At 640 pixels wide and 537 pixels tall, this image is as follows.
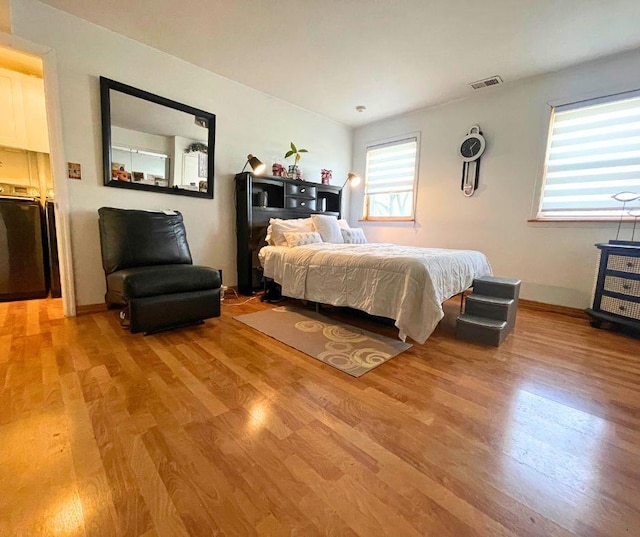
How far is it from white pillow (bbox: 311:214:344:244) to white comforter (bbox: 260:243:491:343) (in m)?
0.51

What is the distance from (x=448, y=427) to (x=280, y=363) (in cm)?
104

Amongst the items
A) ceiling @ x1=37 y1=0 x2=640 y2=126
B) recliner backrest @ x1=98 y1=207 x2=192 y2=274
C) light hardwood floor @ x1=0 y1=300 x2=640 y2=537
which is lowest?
light hardwood floor @ x1=0 y1=300 x2=640 y2=537

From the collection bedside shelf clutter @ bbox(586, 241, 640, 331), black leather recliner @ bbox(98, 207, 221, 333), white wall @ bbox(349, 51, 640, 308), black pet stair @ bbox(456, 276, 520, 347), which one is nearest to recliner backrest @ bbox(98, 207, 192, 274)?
black leather recliner @ bbox(98, 207, 221, 333)

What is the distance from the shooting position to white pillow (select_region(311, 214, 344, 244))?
3.62m

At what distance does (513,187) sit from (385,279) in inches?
98.4

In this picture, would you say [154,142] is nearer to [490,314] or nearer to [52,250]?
[52,250]

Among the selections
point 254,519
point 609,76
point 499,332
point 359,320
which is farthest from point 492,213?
point 254,519

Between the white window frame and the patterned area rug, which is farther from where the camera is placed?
the white window frame

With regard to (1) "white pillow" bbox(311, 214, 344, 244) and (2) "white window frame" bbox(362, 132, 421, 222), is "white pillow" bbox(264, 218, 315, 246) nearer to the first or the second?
(1) "white pillow" bbox(311, 214, 344, 244)

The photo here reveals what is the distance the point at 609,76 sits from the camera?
9.32ft

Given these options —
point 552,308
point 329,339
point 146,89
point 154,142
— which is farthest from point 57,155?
point 552,308

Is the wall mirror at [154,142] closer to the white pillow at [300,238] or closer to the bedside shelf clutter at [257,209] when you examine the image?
the bedside shelf clutter at [257,209]

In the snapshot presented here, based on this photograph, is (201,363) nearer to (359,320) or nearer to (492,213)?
(359,320)

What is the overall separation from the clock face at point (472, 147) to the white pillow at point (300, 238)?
232cm
